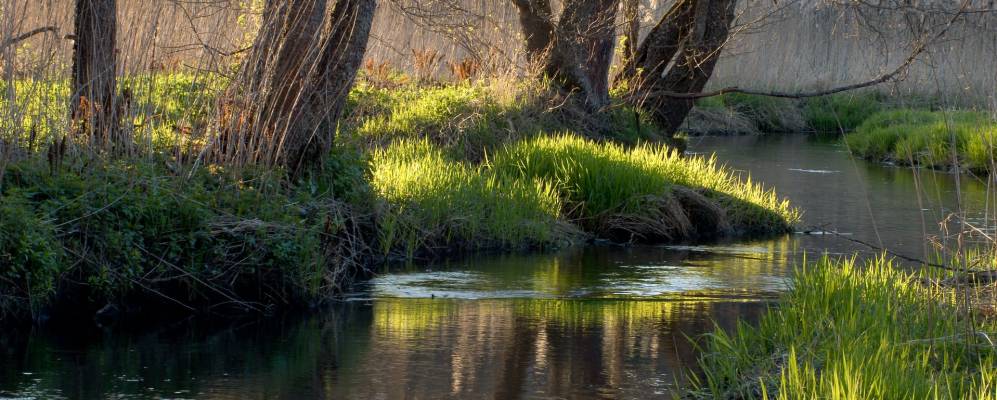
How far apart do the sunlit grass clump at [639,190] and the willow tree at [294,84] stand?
3.04 m

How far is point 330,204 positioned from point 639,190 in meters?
3.66

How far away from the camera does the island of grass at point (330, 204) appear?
25.8ft

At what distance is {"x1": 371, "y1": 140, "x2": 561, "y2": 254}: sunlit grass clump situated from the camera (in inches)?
430

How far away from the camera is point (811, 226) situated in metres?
13.6

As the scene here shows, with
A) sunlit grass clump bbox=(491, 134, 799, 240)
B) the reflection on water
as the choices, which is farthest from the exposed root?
the reflection on water

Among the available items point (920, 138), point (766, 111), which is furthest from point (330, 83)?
point (766, 111)

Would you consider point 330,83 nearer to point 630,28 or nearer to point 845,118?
point 630,28

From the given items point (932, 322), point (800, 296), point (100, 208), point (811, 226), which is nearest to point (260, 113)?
point (100, 208)

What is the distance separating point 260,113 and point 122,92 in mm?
937

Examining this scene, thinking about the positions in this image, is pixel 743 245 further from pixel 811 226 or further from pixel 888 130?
pixel 888 130

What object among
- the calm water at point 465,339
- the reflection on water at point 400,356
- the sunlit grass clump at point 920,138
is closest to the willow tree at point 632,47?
the sunlit grass clump at point 920,138

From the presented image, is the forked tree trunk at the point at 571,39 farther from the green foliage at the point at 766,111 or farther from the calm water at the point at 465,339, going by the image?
the green foliage at the point at 766,111

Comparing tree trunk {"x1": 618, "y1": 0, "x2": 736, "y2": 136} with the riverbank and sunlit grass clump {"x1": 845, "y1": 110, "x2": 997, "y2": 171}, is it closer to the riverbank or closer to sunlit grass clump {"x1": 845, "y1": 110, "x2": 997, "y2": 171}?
sunlit grass clump {"x1": 845, "y1": 110, "x2": 997, "y2": 171}

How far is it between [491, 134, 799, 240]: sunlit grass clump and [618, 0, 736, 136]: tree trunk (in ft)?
11.3
